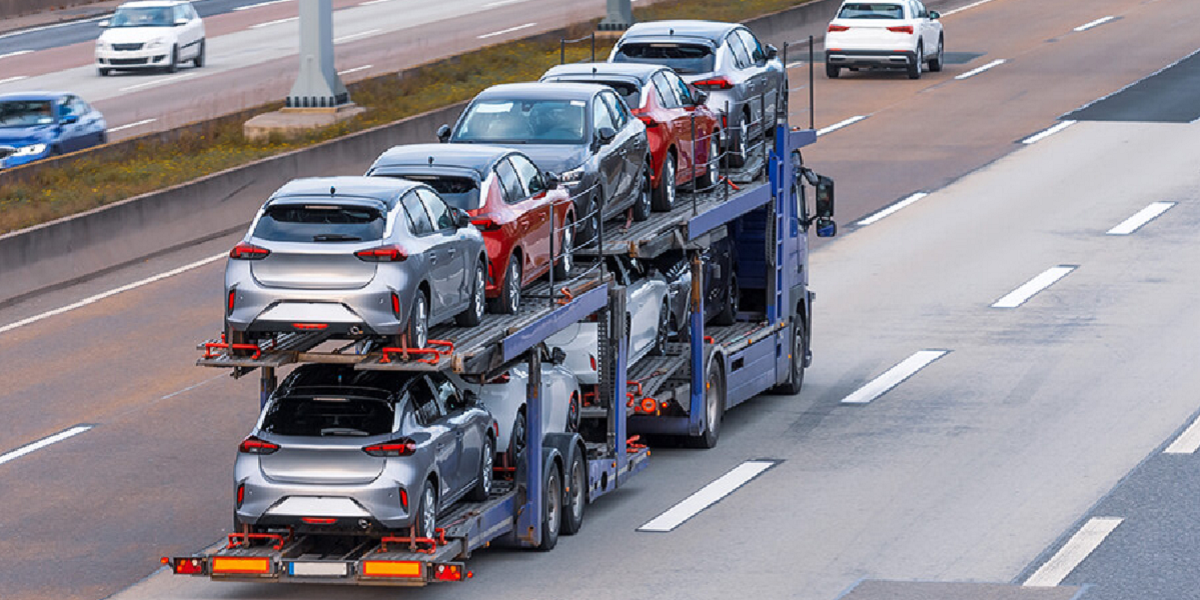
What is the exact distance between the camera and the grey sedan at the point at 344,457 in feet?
53.4

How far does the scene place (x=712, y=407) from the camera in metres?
22.6

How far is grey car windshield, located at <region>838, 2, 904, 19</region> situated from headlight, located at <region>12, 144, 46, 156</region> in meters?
19.4

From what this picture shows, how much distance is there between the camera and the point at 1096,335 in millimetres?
28109

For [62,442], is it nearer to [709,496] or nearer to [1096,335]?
[709,496]

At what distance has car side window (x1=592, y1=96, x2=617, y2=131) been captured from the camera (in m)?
21.8

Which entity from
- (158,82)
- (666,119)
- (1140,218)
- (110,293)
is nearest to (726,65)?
(666,119)

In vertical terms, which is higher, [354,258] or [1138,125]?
[354,258]

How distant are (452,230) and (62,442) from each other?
6907mm

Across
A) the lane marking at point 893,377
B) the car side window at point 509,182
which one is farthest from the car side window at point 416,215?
the lane marking at point 893,377

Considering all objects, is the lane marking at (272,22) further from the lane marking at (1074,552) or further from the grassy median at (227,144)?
the lane marking at (1074,552)

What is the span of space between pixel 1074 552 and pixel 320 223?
252 inches

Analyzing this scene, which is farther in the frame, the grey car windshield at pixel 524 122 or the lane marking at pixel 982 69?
the lane marking at pixel 982 69

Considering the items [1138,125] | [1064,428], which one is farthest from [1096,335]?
[1138,125]

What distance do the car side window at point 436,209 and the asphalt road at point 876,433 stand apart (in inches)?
104
